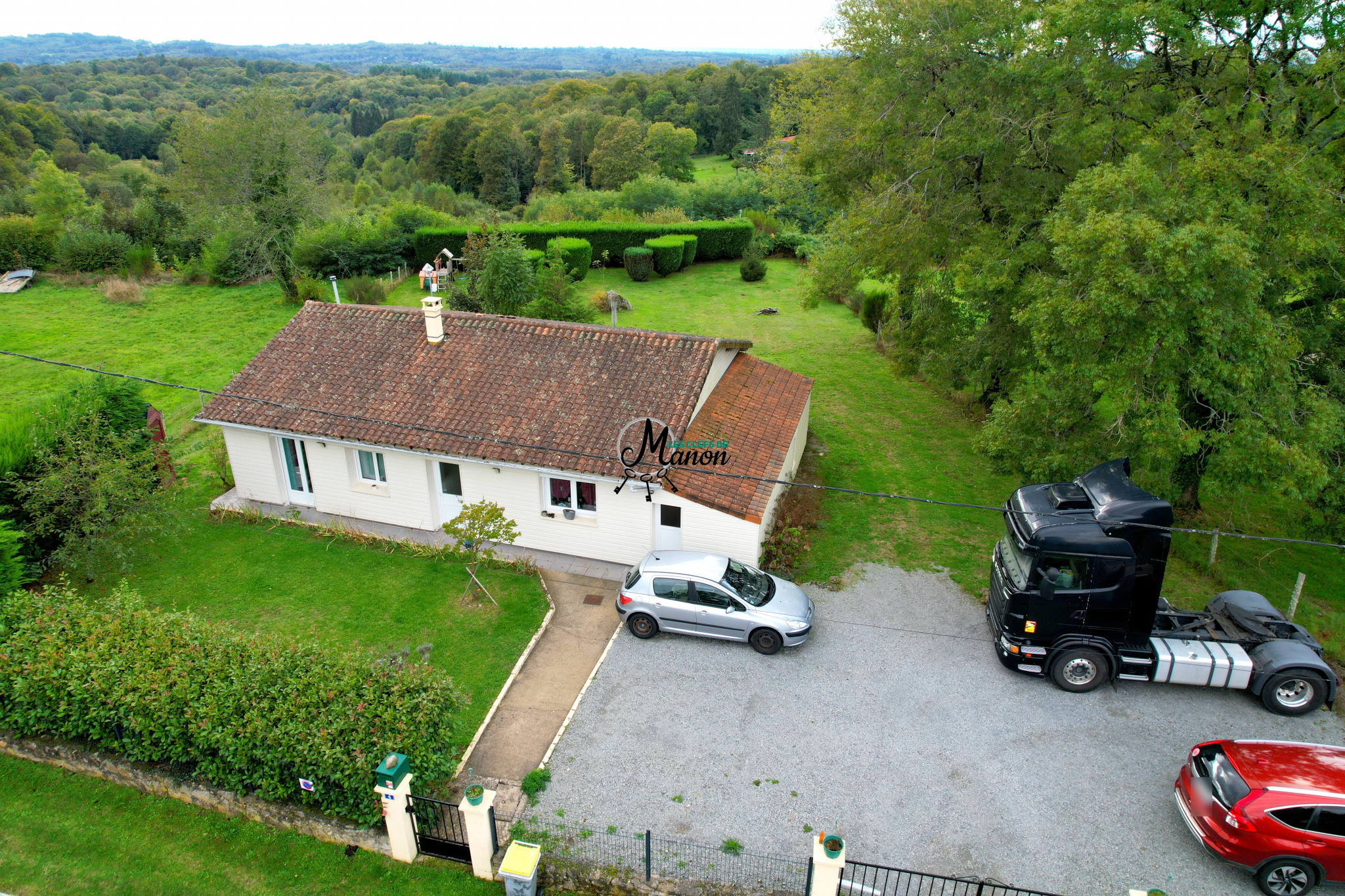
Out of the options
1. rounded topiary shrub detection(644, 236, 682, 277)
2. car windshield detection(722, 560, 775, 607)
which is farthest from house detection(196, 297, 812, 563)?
rounded topiary shrub detection(644, 236, 682, 277)

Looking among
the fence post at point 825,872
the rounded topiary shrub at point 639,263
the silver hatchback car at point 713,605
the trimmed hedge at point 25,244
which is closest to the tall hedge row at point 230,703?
the silver hatchback car at point 713,605

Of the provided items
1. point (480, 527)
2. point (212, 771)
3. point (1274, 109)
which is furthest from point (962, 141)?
point (212, 771)

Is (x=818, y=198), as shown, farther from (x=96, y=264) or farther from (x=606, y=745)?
(x=96, y=264)

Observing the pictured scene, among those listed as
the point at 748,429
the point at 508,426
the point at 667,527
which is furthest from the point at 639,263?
the point at 667,527

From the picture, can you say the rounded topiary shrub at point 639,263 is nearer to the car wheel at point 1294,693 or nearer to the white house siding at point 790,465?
the white house siding at point 790,465

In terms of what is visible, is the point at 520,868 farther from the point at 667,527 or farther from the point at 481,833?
the point at 667,527
